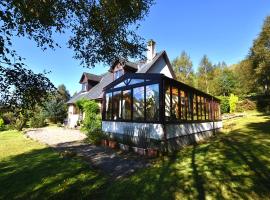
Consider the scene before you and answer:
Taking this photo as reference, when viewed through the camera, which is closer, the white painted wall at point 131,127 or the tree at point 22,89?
the tree at point 22,89

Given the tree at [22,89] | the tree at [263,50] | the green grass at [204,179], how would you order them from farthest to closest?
the tree at [263,50] < the green grass at [204,179] < the tree at [22,89]

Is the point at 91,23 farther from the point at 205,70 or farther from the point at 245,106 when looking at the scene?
the point at 205,70

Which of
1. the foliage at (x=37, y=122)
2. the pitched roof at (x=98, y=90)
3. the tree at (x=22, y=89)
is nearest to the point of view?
the tree at (x=22, y=89)

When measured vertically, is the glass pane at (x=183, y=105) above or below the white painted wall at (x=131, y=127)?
above

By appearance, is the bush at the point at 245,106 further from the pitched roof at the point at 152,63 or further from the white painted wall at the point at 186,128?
the white painted wall at the point at 186,128

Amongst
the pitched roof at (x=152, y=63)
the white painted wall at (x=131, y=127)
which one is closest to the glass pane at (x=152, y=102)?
the white painted wall at (x=131, y=127)

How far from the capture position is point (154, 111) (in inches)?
466

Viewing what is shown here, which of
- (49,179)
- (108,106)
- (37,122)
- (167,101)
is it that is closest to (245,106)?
(108,106)

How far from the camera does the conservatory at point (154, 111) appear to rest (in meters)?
11.3

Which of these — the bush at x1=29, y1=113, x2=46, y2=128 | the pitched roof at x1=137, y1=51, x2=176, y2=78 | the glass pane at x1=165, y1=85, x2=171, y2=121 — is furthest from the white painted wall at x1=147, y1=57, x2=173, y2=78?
the bush at x1=29, y1=113, x2=46, y2=128

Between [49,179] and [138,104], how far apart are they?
6905mm

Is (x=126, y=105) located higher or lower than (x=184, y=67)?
lower

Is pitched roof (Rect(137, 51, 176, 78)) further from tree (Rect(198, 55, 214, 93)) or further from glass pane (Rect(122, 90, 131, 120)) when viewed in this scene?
tree (Rect(198, 55, 214, 93))

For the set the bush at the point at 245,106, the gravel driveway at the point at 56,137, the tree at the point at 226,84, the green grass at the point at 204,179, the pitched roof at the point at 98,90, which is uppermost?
the tree at the point at 226,84
